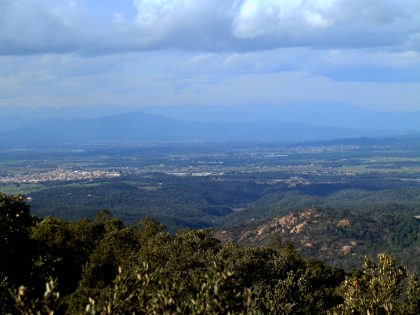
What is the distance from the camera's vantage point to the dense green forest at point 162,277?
45.5 ft

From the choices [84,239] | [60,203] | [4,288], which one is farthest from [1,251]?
[60,203]

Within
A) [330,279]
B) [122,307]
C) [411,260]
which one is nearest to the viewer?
[122,307]

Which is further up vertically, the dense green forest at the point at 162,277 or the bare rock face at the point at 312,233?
the dense green forest at the point at 162,277

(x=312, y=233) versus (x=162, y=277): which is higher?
(x=162, y=277)

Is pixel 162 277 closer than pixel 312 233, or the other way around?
pixel 162 277

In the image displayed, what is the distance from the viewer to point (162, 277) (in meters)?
17.3

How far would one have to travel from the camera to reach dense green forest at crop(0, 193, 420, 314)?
45.5 ft

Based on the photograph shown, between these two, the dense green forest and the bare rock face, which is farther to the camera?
the bare rock face

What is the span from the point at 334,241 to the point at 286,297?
255 ft

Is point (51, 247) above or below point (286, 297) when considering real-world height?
above

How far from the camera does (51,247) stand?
120ft

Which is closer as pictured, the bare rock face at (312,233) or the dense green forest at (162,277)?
the dense green forest at (162,277)

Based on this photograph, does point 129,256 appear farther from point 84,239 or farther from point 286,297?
point 286,297

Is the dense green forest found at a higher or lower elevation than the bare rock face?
higher
